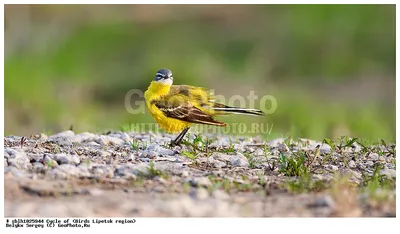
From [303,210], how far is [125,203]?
134 centimetres

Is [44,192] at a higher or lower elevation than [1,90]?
lower

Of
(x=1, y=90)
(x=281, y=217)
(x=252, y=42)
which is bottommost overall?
(x=281, y=217)

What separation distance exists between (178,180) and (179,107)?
4.39ft

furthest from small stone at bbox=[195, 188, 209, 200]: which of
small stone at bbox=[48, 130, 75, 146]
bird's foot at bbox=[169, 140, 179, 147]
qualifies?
small stone at bbox=[48, 130, 75, 146]

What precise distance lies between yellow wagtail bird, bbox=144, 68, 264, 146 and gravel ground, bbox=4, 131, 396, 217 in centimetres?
24

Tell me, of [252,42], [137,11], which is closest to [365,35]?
[252,42]

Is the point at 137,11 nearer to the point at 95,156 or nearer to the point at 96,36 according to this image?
the point at 96,36

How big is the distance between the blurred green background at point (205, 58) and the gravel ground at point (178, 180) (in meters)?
5.53

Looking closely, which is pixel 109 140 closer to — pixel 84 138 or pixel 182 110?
pixel 84 138

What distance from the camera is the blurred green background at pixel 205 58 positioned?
15.2m

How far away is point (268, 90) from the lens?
55.0 feet

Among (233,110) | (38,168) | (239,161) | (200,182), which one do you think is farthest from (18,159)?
(233,110)

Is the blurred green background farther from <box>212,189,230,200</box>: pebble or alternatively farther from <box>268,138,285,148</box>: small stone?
<box>212,189,230,200</box>: pebble

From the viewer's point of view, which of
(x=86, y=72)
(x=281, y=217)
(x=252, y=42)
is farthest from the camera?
(x=252, y=42)
